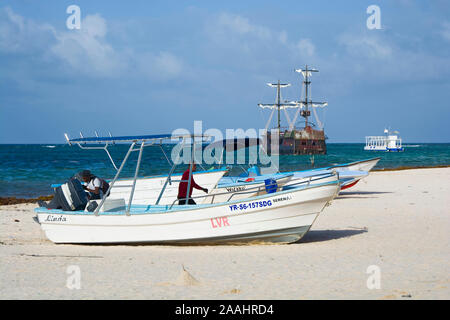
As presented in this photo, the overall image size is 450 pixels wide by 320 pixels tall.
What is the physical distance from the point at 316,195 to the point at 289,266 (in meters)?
1.83

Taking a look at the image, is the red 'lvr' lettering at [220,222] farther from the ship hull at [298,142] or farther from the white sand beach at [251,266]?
the ship hull at [298,142]

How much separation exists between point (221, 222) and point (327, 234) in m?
3.31

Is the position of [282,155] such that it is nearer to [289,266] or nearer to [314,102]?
[314,102]

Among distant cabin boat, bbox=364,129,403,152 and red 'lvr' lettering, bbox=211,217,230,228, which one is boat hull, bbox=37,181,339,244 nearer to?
red 'lvr' lettering, bbox=211,217,230,228

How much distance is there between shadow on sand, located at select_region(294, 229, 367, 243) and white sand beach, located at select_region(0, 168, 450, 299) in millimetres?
23

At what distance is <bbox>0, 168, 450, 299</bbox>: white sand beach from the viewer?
727 cm

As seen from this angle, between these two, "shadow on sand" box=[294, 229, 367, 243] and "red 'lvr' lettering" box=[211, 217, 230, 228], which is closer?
"red 'lvr' lettering" box=[211, 217, 230, 228]

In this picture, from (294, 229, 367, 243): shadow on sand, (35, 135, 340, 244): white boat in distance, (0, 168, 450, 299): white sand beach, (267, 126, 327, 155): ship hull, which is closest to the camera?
(0, 168, 450, 299): white sand beach

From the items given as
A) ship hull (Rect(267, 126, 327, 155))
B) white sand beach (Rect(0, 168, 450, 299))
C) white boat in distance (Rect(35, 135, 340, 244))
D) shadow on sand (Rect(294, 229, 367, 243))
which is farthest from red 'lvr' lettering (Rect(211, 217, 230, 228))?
ship hull (Rect(267, 126, 327, 155))

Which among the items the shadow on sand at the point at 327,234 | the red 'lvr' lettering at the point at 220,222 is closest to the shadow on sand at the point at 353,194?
the shadow on sand at the point at 327,234

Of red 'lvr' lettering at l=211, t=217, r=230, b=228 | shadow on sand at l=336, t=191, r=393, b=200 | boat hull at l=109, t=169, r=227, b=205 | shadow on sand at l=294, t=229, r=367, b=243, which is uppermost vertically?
boat hull at l=109, t=169, r=227, b=205
